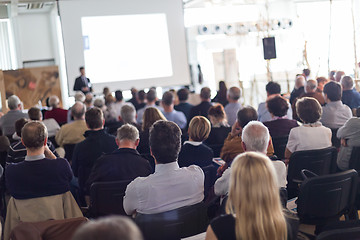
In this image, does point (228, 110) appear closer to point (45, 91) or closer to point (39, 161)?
point (39, 161)

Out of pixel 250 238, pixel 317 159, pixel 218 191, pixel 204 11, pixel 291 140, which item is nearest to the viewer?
pixel 250 238

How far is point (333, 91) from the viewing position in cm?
554

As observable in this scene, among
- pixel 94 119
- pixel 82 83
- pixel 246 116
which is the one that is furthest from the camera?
pixel 82 83

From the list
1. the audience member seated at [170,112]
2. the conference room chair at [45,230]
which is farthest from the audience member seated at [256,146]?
the audience member seated at [170,112]

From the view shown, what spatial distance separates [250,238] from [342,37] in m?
16.9

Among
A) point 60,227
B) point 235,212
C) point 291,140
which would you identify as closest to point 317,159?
point 291,140

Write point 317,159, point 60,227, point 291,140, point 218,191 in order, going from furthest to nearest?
point 291,140
point 317,159
point 218,191
point 60,227

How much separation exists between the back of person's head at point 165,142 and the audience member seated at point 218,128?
244cm

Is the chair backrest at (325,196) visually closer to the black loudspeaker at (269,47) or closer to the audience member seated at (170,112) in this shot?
the audience member seated at (170,112)

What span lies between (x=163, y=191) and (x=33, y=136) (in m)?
1.21

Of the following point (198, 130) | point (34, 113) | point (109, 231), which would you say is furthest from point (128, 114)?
point (109, 231)

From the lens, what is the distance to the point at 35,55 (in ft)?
53.7

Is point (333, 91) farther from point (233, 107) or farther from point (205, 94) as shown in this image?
point (205, 94)

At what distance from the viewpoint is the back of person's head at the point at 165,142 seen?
263cm
